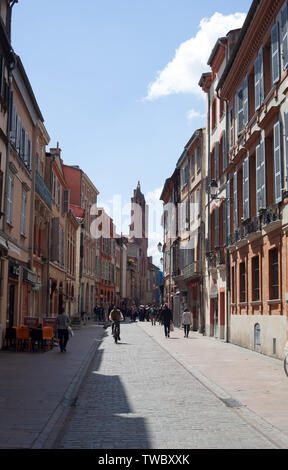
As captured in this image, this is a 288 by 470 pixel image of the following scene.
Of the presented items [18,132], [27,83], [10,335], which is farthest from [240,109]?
[10,335]

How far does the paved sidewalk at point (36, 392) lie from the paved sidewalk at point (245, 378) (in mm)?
2816

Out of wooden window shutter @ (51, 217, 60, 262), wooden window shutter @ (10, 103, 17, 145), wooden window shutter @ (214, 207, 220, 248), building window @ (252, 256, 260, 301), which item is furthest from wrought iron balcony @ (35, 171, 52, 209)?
building window @ (252, 256, 260, 301)

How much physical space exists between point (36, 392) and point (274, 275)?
10.3 m

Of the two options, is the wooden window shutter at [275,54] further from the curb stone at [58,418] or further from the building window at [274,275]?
the curb stone at [58,418]

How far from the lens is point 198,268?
115 feet

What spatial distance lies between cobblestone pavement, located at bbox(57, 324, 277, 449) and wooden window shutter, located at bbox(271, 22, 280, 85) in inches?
371

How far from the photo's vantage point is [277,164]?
59.0ft

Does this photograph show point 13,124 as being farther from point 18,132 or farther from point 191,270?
point 191,270

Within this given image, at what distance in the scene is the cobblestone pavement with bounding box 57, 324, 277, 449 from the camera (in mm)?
7094

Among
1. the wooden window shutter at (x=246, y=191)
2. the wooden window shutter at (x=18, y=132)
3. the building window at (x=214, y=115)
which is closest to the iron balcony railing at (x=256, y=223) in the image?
the wooden window shutter at (x=246, y=191)

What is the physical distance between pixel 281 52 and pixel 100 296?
55.2 meters

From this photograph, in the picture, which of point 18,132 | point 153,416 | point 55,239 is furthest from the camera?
point 55,239
